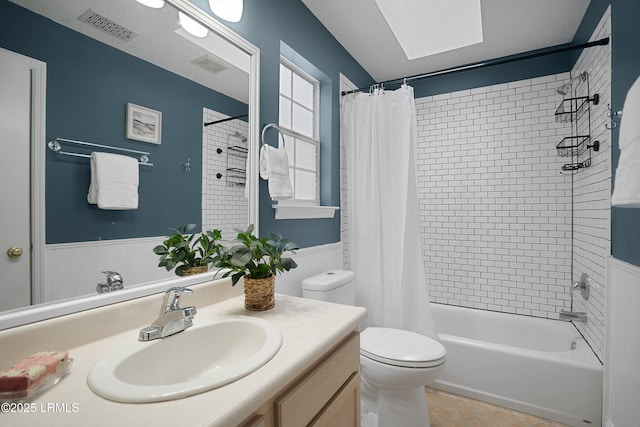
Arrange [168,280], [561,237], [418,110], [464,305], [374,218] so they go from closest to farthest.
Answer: [168,280]
[374,218]
[561,237]
[464,305]
[418,110]

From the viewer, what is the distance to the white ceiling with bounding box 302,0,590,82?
6.77ft

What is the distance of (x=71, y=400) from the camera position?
24.1 inches

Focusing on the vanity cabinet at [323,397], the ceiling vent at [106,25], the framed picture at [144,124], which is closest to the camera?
the vanity cabinet at [323,397]

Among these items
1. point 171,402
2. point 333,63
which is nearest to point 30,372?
point 171,402

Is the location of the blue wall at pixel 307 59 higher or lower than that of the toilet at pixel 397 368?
higher

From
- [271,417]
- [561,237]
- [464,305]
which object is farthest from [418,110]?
[271,417]

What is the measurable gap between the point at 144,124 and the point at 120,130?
0.09 meters

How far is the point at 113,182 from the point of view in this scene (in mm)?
1002

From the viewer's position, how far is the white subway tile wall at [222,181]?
1349mm

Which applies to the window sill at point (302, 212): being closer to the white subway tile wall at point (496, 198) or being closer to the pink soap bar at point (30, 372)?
the pink soap bar at point (30, 372)

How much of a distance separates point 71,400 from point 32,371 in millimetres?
116

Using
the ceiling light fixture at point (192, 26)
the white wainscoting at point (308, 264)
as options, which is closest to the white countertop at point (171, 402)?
the white wainscoting at point (308, 264)

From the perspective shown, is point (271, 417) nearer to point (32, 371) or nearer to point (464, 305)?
point (32, 371)

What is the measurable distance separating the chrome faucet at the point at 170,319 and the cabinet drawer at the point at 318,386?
16.6 inches
